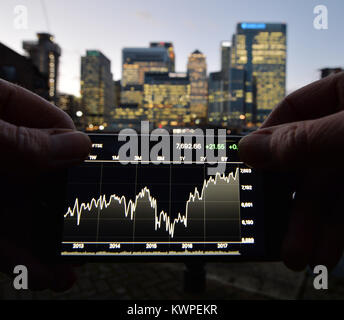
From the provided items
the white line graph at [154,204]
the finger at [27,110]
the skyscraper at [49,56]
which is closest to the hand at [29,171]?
the finger at [27,110]

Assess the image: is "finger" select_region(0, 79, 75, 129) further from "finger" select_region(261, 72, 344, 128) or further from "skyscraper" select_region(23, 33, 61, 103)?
"skyscraper" select_region(23, 33, 61, 103)

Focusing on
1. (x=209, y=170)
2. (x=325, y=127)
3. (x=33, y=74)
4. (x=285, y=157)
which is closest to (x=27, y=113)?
(x=209, y=170)

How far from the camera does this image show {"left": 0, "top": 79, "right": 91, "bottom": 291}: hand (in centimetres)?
204

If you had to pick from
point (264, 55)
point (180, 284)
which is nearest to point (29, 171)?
point (180, 284)

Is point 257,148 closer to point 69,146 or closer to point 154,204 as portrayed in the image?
point 154,204

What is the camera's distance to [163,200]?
2.31 m

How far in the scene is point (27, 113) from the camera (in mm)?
2240

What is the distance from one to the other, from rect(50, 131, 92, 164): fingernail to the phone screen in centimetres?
14

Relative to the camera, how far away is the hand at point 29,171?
6.71 ft

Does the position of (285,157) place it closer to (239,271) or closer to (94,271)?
(239,271)

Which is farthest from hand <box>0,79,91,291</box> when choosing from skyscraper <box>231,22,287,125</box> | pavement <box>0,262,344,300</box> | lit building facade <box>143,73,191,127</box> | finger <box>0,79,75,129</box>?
skyscraper <box>231,22,287,125</box>
